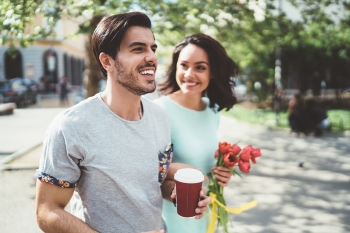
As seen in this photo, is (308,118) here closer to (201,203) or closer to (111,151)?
(201,203)

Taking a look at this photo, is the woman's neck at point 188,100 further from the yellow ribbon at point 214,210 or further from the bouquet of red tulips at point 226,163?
the yellow ribbon at point 214,210

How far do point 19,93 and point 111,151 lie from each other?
21.4 m

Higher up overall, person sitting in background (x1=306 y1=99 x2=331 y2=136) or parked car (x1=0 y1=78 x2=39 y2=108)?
person sitting in background (x1=306 y1=99 x2=331 y2=136)

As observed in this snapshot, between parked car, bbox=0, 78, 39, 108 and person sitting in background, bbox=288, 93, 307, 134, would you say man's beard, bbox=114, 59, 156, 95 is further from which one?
parked car, bbox=0, 78, 39, 108

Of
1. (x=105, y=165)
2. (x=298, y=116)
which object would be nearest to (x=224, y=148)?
(x=105, y=165)

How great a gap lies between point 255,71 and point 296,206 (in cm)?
1845

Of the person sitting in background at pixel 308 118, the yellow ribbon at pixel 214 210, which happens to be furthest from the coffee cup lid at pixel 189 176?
the person sitting in background at pixel 308 118

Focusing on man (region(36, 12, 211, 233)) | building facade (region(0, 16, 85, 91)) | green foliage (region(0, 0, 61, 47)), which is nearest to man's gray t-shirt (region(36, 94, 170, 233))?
man (region(36, 12, 211, 233))

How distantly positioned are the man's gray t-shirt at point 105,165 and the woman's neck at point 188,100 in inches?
41.5

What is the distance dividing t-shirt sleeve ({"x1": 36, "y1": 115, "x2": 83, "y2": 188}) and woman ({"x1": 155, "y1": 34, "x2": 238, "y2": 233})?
3.57ft

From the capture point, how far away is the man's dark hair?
1.54m

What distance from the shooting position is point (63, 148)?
1339 mm

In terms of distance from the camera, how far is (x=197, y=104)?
107 inches

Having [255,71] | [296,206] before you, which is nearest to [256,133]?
[296,206]
